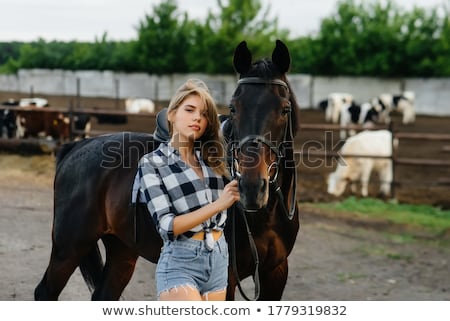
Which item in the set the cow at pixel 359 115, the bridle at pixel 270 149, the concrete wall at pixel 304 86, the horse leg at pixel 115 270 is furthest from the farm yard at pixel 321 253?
the concrete wall at pixel 304 86

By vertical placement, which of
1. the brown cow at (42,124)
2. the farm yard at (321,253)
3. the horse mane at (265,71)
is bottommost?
the farm yard at (321,253)

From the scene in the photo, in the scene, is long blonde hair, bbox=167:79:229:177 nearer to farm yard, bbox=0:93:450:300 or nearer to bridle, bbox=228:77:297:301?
bridle, bbox=228:77:297:301

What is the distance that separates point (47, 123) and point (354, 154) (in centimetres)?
541

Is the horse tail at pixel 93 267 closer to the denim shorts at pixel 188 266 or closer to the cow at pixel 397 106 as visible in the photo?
the denim shorts at pixel 188 266

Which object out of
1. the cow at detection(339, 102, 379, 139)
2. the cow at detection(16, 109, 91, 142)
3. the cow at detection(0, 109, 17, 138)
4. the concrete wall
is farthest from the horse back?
the concrete wall

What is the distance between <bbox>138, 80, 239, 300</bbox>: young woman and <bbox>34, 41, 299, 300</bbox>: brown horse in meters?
0.12

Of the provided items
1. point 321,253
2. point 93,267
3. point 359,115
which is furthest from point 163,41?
point 93,267

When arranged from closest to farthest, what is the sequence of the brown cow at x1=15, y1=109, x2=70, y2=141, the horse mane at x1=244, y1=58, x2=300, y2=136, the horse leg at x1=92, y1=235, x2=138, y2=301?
the horse mane at x1=244, y1=58, x2=300, y2=136 < the horse leg at x1=92, y1=235, x2=138, y2=301 < the brown cow at x1=15, y1=109, x2=70, y2=141

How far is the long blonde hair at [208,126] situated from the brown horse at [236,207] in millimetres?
85

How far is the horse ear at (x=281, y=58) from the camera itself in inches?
91.4

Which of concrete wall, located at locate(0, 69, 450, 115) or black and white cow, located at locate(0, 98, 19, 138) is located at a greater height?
concrete wall, located at locate(0, 69, 450, 115)

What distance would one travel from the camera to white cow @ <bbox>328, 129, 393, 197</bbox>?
8586mm
